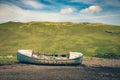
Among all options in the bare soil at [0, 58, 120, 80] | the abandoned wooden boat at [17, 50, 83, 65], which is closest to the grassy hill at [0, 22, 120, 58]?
the abandoned wooden boat at [17, 50, 83, 65]

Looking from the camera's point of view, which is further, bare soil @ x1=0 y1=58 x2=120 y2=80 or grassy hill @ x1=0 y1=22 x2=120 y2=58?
grassy hill @ x1=0 y1=22 x2=120 y2=58

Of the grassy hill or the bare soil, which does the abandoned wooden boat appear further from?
the grassy hill

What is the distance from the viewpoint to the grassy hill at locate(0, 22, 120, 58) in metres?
80.5

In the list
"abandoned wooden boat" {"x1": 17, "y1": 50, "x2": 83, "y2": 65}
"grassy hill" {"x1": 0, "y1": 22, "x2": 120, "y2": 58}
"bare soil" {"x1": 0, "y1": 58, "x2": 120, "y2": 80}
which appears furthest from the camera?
"grassy hill" {"x1": 0, "y1": 22, "x2": 120, "y2": 58}

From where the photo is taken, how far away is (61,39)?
95500 mm

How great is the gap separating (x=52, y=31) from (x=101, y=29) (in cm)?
2343

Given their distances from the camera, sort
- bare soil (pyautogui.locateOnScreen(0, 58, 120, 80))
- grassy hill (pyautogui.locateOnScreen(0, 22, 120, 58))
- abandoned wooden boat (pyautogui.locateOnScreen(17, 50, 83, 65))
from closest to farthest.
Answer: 1. bare soil (pyautogui.locateOnScreen(0, 58, 120, 80))
2. abandoned wooden boat (pyautogui.locateOnScreen(17, 50, 83, 65))
3. grassy hill (pyautogui.locateOnScreen(0, 22, 120, 58))

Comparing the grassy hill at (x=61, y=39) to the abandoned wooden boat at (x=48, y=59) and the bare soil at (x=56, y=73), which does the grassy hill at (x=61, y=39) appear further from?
the bare soil at (x=56, y=73)

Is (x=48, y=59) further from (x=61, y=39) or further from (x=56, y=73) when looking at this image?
(x=61, y=39)

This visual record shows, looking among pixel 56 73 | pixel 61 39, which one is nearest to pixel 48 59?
pixel 56 73

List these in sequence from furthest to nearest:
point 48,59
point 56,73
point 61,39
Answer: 1. point 61,39
2. point 48,59
3. point 56,73

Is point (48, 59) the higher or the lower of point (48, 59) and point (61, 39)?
the lower

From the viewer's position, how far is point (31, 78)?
38.0 m

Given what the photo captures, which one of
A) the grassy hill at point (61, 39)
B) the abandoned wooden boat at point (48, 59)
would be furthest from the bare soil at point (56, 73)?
the grassy hill at point (61, 39)
